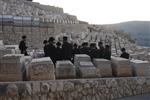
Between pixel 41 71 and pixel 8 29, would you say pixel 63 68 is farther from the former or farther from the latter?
pixel 8 29

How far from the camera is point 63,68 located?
13.5 metres

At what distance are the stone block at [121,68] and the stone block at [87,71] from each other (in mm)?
1722

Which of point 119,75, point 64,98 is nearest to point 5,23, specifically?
point 119,75

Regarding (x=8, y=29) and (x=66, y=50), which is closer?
(x=66, y=50)

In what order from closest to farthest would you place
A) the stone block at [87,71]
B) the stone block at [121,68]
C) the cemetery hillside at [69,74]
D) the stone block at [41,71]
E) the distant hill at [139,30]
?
the cemetery hillside at [69,74] < the stone block at [41,71] < the stone block at [87,71] < the stone block at [121,68] < the distant hill at [139,30]

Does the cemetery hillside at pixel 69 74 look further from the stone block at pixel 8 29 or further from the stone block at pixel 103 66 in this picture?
the stone block at pixel 8 29

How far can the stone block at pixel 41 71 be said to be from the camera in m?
12.3

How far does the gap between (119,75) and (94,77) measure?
1.93 meters

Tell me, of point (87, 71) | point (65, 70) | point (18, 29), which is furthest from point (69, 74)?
point (18, 29)

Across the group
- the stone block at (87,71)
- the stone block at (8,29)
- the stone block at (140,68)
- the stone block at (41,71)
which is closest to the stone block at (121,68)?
the stone block at (140,68)

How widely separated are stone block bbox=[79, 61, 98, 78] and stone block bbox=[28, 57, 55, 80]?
5.76 ft

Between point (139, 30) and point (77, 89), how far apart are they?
4707cm

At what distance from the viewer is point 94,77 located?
46.8 ft

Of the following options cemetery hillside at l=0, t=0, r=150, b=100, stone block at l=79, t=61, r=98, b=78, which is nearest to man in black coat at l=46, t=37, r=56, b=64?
cemetery hillside at l=0, t=0, r=150, b=100
